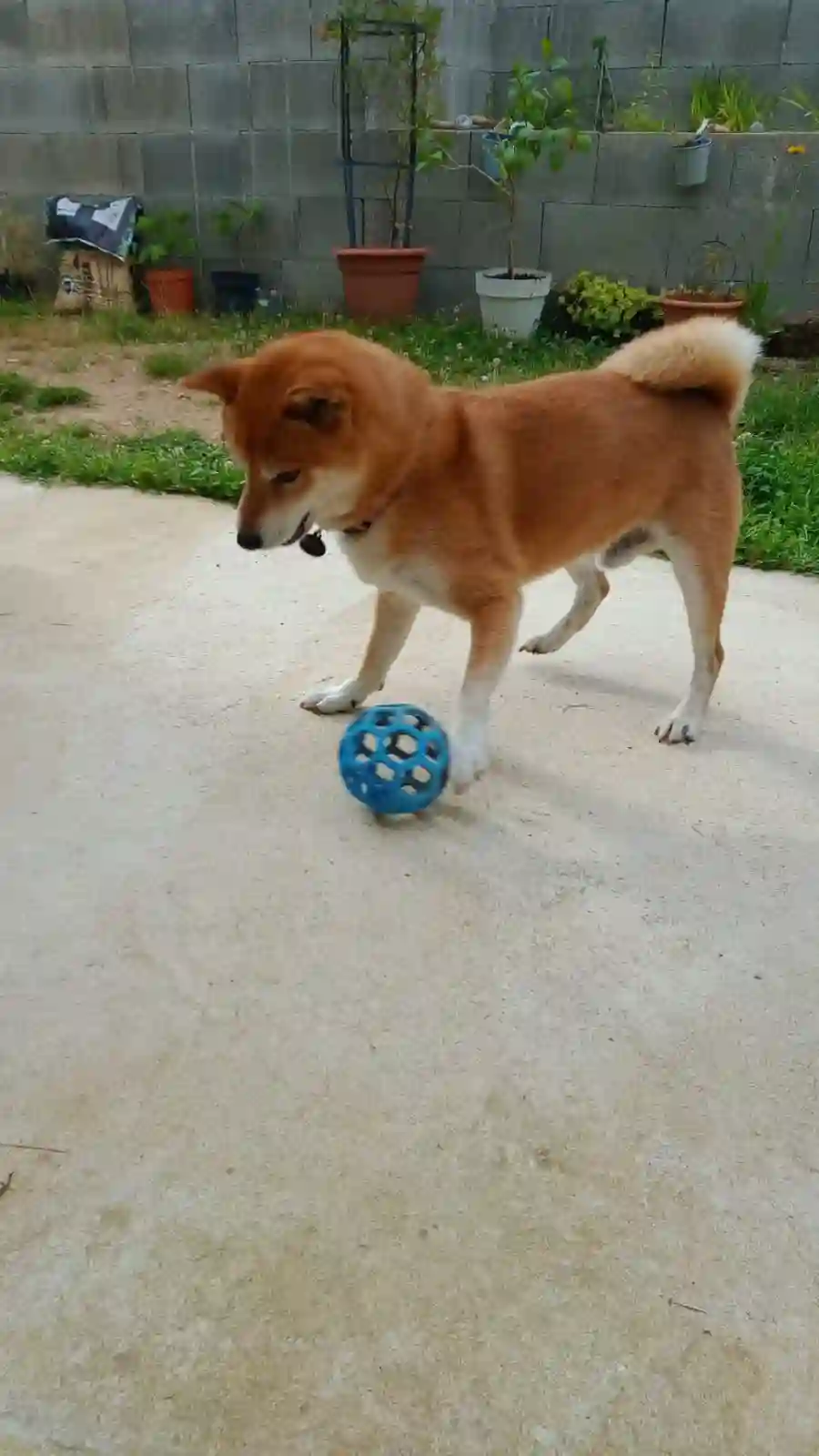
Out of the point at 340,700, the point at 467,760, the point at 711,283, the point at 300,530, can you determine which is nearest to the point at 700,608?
the point at 467,760

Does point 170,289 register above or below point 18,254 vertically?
below

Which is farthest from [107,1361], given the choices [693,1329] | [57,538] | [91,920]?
[57,538]

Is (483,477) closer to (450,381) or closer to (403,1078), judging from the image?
(403,1078)

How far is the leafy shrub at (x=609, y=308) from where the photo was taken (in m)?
5.44

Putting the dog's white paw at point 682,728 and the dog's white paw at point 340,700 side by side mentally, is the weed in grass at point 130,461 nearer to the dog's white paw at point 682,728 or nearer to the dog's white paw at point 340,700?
the dog's white paw at point 340,700

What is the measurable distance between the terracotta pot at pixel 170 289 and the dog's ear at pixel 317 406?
17.1ft

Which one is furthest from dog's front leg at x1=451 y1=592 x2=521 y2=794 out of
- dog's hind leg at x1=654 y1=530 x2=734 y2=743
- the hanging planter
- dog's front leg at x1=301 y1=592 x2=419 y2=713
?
the hanging planter

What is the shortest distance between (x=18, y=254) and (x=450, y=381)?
3555mm

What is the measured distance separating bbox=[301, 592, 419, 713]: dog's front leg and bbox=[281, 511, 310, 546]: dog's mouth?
369 millimetres

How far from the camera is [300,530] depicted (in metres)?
1.86

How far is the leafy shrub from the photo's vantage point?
5.44m

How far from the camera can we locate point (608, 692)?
2.48 metres

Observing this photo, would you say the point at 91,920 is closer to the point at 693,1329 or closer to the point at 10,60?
the point at 693,1329

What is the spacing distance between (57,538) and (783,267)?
4129 millimetres
